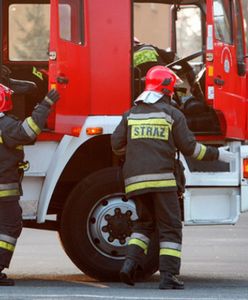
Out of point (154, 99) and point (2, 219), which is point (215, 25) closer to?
point (154, 99)

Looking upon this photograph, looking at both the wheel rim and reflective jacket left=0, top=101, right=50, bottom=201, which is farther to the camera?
the wheel rim

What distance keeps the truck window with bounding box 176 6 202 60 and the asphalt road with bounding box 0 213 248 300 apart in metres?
1.96

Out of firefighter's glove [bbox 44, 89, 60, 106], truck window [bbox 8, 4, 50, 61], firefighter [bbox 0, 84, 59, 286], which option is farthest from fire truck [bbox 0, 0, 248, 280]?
truck window [bbox 8, 4, 50, 61]

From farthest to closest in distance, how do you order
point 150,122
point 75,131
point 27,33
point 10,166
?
point 27,33
point 75,131
point 10,166
point 150,122

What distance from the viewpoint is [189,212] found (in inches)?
509

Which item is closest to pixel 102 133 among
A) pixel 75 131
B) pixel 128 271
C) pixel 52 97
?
pixel 75 131

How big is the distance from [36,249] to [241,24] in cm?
405

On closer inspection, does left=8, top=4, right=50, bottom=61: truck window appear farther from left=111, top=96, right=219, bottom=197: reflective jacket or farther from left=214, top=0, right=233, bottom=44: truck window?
left=111, top=96, right=219, bottom=197: reflective jacket

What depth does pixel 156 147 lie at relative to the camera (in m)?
12.2

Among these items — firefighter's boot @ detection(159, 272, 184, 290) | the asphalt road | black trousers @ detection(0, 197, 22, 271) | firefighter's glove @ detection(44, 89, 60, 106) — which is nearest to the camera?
the asphalt road

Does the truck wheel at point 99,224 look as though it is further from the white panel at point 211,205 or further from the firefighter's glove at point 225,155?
the firefighter's glove at point 225,155

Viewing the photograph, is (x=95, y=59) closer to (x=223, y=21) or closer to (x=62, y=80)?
(x=62, y=80)

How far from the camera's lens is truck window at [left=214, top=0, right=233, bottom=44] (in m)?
13.2

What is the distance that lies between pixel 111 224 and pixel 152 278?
0.77 metres
